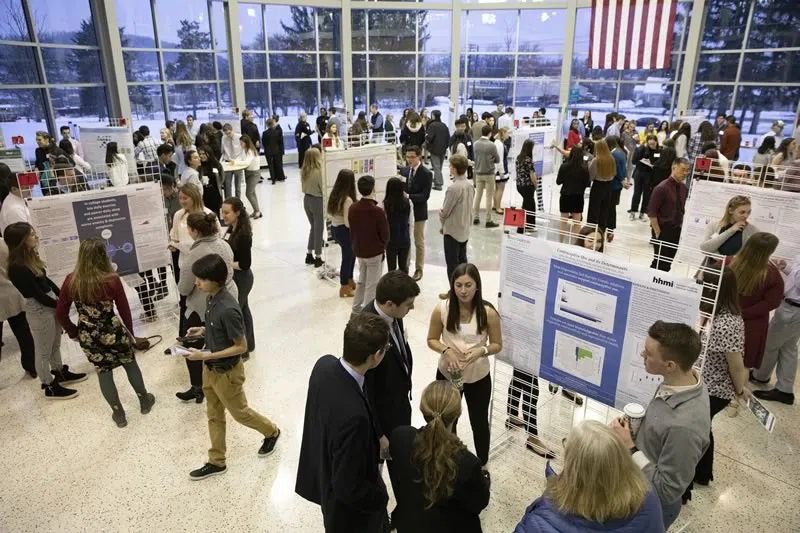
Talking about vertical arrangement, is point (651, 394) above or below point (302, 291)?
above

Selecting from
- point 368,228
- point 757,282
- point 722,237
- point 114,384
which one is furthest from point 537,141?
point 114,384

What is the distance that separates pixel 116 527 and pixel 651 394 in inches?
122

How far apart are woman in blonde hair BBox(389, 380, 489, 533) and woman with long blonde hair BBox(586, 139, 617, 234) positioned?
5966mm

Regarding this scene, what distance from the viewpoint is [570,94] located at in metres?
15.8

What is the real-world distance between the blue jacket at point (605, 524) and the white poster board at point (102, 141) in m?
8.89

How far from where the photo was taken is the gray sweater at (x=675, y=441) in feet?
6.84

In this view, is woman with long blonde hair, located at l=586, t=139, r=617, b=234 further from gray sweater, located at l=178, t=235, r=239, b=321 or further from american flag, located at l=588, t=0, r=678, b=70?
american flag, located at l=588, t=0, r=678, b=70

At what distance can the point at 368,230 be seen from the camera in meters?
5.31

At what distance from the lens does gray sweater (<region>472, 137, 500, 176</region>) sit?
28.8 ft

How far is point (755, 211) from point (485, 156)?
14.9 ft

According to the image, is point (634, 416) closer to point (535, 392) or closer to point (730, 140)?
point (535, 392)

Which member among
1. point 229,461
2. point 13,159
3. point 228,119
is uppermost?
point 228,119

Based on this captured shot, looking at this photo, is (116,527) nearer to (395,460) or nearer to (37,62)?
(395,460)

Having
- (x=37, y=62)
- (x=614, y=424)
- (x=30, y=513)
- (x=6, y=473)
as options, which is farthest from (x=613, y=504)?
(x=37, y=62)
